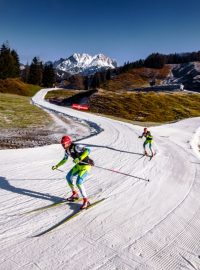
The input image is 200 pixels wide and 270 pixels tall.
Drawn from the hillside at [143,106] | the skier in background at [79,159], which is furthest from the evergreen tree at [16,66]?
the skier in background at [79,159]

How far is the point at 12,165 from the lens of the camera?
1616cm

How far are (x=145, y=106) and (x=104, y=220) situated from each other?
59636 millimetres

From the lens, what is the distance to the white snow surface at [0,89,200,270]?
7.75 m

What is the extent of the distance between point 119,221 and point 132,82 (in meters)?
146

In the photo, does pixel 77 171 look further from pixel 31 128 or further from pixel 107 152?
pixel 31 128

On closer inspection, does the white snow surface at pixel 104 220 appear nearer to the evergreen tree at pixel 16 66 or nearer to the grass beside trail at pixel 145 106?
the grass beside trail at pixel 145 106

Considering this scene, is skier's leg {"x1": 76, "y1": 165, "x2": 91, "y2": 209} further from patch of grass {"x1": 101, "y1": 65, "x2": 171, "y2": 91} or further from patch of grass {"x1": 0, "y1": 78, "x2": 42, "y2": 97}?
patch of grass {"x1": 101, "y1": 65, "x2": 171, "y2": 91}

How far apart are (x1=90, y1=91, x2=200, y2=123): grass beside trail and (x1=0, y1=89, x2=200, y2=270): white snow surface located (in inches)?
1725

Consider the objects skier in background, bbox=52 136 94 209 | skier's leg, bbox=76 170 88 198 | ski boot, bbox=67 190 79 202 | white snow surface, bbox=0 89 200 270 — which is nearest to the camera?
white snow surface, bbox=0 89 200 270

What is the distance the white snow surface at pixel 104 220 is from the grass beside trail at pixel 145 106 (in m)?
43.8

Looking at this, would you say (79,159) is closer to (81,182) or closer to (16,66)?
(81,182)

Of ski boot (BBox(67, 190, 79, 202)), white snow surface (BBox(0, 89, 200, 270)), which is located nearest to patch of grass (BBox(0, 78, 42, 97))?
white snow surface (BBox(0, 89, 200, 270))

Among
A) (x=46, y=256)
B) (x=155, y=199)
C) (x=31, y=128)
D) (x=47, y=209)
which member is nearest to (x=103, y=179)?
(x=155, y=199)

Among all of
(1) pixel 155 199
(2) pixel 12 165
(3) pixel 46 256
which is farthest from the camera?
(2) pixel 12 165
